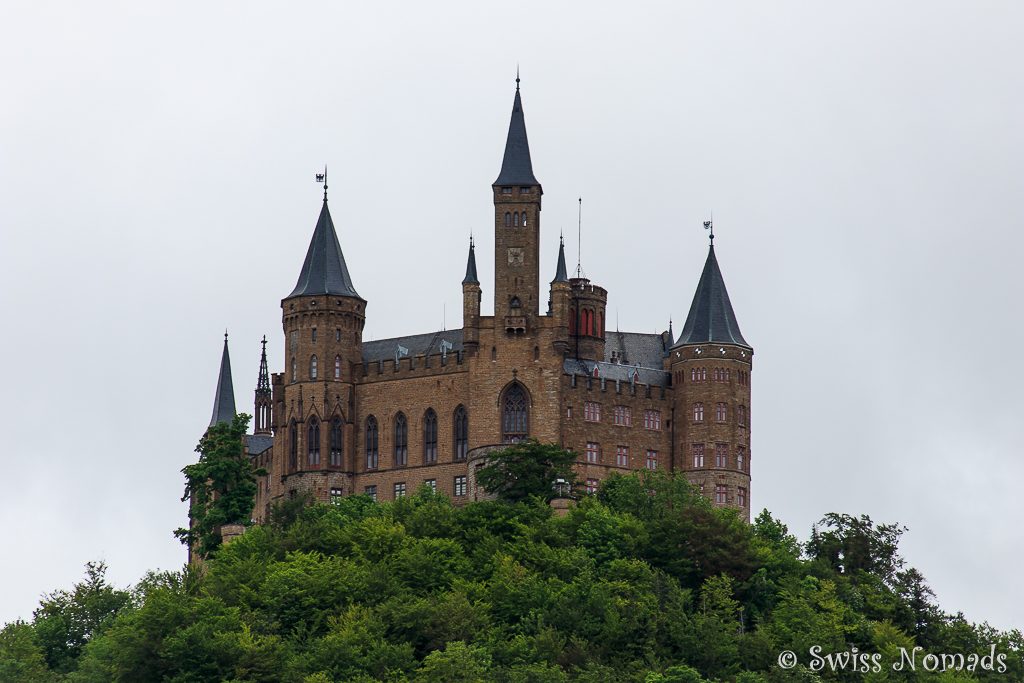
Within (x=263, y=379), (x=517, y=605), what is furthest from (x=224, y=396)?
(x=517, y=605)

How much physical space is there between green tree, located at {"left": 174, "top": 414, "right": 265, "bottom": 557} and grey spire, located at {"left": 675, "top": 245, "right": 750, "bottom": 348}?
20620 mm

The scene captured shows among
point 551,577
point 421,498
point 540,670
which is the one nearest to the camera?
point 540,670

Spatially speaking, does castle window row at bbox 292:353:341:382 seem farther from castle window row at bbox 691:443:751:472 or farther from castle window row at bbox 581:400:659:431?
castle window row at bbox 691:443:751:472

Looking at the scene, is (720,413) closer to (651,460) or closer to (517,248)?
(651,460)

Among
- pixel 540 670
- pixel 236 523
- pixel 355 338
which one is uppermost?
pixel 355 338

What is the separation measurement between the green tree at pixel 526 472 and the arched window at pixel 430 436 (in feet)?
16.2

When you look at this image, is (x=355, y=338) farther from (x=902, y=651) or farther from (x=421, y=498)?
(x=902, y=651)

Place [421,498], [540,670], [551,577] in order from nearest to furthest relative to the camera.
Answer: [540,670] → [551,577] → [421,498]

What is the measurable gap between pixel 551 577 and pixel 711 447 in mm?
15396

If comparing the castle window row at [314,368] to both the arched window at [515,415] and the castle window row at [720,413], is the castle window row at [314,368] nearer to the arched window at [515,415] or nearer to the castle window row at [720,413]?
the arched window at [515,415]

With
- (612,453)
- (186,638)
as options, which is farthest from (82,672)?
(612,453)

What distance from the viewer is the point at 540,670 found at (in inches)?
4596

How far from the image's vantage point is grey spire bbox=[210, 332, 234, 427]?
159750 millimetres

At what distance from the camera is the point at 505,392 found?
13712cm
